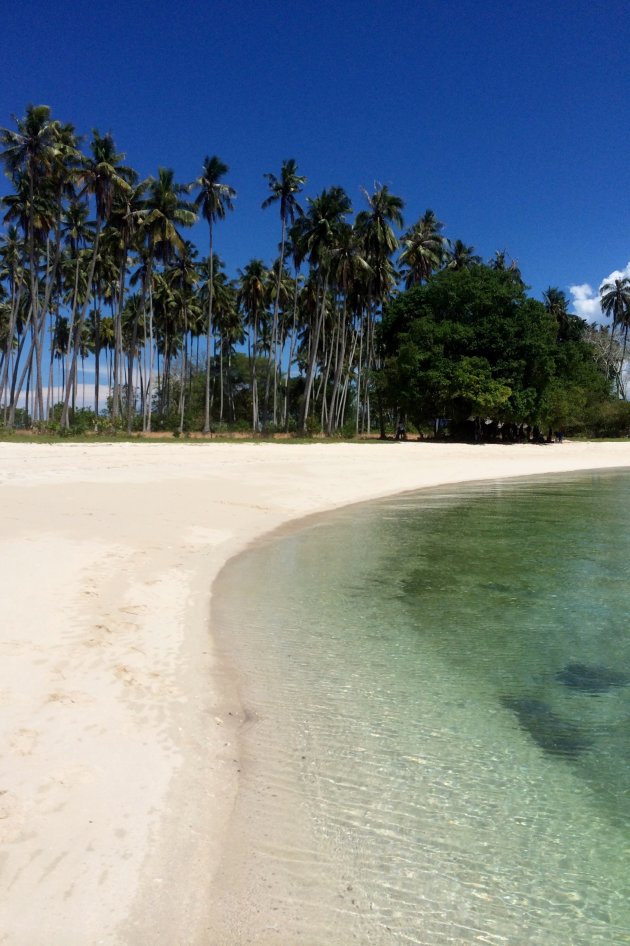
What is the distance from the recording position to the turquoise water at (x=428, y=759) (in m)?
2.57

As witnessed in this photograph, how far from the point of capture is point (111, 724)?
3.80m

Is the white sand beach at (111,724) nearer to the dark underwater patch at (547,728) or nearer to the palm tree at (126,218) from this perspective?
the dark underwater patch at (547,728)

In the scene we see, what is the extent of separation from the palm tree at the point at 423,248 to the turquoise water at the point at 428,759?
50.9 m

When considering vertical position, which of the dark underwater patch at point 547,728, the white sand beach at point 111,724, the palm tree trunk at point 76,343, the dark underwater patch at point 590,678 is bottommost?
the dark underwater patch at point 547,728

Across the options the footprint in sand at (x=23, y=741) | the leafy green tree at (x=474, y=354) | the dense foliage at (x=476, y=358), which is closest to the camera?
the footprint in sand at (x=23, y=741)

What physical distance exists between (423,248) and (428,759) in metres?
55.9

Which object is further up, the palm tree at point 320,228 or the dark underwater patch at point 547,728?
the palm tree at point 320,228

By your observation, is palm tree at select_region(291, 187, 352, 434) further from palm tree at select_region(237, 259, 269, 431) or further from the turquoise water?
the turquoise water

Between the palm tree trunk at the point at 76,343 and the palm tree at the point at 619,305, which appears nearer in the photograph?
the palm tree trunk at the point at 76,343

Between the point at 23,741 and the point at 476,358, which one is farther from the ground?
→ the point at 476,358

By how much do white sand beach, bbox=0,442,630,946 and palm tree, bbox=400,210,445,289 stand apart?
161 ft

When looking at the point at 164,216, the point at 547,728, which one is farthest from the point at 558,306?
the point at 547,728

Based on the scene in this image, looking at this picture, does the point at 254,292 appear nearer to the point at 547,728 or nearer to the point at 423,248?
the point at 423,248

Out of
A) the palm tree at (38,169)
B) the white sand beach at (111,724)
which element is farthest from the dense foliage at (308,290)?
the white sand beach at (111,724)
